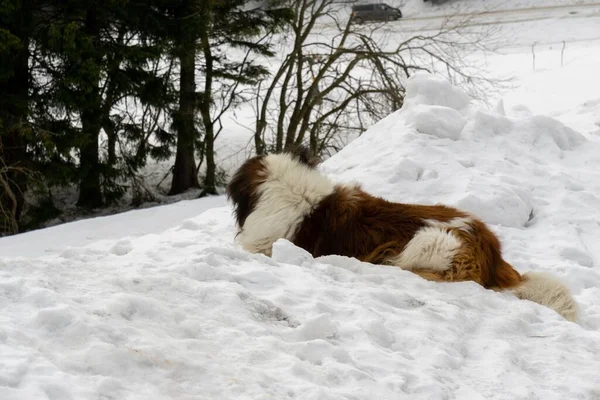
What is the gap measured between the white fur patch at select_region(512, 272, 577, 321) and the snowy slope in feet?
0.47

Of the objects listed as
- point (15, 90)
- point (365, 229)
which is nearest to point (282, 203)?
point (365, 229)

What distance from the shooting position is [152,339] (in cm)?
355

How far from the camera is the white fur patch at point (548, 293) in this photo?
17.5 feet

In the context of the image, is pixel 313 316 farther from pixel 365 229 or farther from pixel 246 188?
pixel 246 188

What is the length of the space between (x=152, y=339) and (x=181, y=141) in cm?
1425

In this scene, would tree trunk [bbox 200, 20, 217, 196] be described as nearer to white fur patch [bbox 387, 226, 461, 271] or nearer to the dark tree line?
the dark tree line

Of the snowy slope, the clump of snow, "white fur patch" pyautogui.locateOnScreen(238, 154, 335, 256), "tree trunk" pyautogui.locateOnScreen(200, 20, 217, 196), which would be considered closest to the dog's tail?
the snowy slope

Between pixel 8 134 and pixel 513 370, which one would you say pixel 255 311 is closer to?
pixel 513 370

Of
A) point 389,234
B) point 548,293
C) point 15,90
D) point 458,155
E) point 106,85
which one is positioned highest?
point 106,85

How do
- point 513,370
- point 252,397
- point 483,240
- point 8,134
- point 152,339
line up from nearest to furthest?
point 252,397
point 152,339
point 513,370
point 483,240
point 8,134

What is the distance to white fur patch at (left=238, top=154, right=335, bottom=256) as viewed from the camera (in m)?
6.35

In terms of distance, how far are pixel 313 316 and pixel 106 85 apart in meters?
12.9

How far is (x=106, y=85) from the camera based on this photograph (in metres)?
15.9

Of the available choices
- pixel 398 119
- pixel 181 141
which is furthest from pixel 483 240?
pixel 181 141
